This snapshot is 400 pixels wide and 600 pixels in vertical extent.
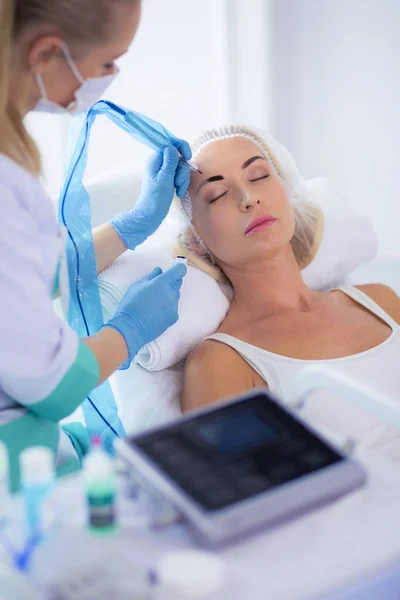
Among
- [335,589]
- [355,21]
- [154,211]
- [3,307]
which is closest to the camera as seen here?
[335,589]

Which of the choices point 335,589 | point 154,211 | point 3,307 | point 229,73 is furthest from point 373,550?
point 229,73

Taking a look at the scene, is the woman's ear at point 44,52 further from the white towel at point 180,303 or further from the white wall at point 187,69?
the white wall at point 187,69

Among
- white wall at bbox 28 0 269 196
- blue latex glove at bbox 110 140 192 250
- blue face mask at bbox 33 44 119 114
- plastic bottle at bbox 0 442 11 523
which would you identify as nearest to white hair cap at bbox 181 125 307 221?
blue latex glove at bbox 110 140 192 250

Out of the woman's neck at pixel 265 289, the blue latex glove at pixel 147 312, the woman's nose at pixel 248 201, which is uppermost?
the woman's nose at pixel 248 201

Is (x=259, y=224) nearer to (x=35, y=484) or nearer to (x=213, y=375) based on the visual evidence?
(x=213, y=375)

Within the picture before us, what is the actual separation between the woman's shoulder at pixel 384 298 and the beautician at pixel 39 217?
833mm

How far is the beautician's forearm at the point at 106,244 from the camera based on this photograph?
5.85 feet

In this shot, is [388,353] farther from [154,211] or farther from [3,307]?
[3,307]

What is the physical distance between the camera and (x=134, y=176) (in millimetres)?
2098

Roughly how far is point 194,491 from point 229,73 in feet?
7.27

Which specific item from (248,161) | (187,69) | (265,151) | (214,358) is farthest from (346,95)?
(214,358)

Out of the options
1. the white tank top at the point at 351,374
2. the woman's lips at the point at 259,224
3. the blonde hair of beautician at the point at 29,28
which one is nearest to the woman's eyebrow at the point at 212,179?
the woman's lips at the point at 259,224

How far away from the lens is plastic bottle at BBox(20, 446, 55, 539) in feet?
2.78

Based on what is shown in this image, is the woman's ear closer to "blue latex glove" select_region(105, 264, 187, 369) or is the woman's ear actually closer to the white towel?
"blue latex glove" select_region(105, 264, 187, 369)
